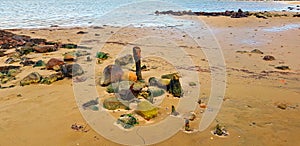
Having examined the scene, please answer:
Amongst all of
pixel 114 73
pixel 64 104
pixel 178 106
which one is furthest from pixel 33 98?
pixel 178 106

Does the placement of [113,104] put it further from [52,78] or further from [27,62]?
[27,62]

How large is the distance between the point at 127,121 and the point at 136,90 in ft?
3.44

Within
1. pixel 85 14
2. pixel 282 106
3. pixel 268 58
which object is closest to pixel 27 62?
pixel 282 106

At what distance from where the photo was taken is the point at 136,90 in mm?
5512

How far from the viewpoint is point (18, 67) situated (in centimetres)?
798

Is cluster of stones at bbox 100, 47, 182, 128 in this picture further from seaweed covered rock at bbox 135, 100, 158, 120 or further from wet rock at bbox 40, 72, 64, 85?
wet rock at bbox 40, 72, 64, 85

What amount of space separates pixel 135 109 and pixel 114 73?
1.46 metres

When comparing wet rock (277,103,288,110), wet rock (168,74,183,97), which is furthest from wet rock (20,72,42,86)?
wet rock (277,103,288,110)

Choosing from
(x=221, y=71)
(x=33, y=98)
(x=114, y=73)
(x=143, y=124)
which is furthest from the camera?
(x=221, y=71)

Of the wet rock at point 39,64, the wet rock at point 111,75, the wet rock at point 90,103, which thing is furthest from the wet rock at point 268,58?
the wet rock at point 39,64

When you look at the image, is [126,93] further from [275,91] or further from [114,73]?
[275,91]

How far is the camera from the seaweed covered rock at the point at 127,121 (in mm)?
4496

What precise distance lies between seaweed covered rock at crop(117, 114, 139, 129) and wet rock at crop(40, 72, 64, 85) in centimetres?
259

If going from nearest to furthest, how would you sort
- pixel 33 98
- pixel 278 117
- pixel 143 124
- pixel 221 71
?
pixel 143 124 → pixel 278 117 → pixel 33 98 → pixel 221 71
